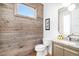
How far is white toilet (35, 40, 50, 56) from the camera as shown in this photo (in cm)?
191

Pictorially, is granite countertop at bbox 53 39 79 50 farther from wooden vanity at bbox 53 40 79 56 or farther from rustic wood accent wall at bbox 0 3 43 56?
rustic wood accent wall at bbox 0 3 43 56

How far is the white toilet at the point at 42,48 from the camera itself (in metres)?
1.91

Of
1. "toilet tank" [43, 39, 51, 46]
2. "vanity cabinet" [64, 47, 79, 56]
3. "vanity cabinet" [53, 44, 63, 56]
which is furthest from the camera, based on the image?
"toilet tank" [43, 39, 51, 46]

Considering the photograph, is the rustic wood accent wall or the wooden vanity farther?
the rustic wood accent wall

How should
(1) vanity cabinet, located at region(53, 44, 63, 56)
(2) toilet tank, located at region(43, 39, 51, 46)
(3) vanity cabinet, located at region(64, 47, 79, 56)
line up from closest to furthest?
(3) vanity cabinet, located at region(64, 47, 79, 56) → (1) vanity cabinet, located at region(53, 44, 63, 56) → (2) toilet tank, located at region(43, 39, 51, 46)

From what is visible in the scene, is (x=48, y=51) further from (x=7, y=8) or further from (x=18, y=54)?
(x=7, y=8)

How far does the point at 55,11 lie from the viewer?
6.64 ft

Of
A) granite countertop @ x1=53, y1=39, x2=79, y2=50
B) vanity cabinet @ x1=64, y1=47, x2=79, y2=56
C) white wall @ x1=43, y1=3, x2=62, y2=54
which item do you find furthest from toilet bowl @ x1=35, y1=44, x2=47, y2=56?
vanity cabinet @ x1=64, y1=47, x2=79, y2=56

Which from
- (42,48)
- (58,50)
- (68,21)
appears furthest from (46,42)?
(68,21)

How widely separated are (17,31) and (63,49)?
93 cm

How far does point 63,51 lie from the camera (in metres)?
1.89

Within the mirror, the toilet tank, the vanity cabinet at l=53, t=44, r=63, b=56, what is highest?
the mirror

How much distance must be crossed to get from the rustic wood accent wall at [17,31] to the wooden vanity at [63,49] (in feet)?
1.09

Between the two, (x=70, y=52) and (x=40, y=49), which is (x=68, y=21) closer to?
(x=70, y=52)
